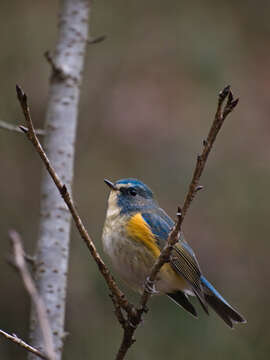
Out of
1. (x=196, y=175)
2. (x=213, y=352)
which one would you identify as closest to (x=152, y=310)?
(x=213, y=352)

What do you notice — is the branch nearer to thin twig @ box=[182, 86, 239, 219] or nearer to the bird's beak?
thin twig @ box=[182, 86, 239, 219]

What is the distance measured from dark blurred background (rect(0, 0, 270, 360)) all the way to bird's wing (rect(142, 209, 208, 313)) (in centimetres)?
146

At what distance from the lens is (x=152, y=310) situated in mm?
4637

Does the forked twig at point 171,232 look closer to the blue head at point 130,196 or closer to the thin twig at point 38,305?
the thin twig at point 38,305

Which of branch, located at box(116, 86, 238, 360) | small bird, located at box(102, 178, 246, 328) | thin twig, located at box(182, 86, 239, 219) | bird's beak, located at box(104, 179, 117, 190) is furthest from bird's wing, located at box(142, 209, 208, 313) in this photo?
thin twig, located at box(182, 86, 239, 219)

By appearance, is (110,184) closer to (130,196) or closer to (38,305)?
(130,196)

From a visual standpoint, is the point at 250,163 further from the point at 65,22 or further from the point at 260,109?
the point at 65,22

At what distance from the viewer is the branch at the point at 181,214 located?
4.66 ft

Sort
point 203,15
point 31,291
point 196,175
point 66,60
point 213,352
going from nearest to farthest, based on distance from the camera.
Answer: point 31,291
point 196,175
point 66,60
point 213,352
point 203,15

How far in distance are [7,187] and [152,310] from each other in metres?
2.02

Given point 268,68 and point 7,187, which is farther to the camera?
point 268,68

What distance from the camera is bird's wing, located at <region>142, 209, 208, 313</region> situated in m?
3.04

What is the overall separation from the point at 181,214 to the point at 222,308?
1676 millimetres

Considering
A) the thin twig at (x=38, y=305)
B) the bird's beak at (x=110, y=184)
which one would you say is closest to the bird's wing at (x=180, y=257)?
the bird's beak at (x=110, y=184)
